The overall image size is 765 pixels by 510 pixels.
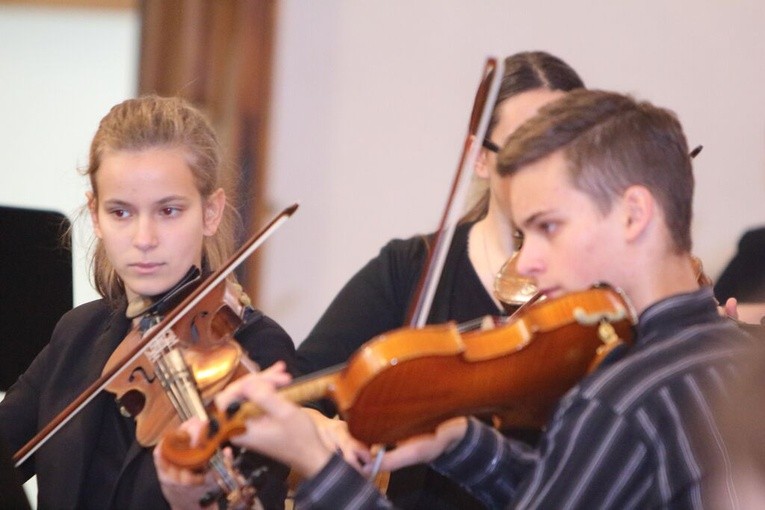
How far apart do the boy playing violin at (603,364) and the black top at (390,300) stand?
360 mm

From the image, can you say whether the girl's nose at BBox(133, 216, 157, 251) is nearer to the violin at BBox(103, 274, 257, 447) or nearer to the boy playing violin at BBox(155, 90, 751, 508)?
the violin at BBox(103, 274, 257, 447)

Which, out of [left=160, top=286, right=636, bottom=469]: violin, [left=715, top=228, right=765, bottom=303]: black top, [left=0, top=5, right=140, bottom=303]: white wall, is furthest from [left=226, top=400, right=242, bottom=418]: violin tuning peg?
[left=0, top=5, right=140, bottom=303]: white wall

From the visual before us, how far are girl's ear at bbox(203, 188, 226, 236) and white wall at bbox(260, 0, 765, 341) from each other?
1016 mm

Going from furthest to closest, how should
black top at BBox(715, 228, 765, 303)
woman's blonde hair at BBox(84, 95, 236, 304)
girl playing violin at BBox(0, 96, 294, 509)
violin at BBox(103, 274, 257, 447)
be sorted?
black top at BBox(715, 228, 765, 303), woman's blonde hair at BBox(84, 95, 236, 304), girl playing violin at BBox(0, 96, 294, 509), violin at BBox(103, 274, 257, 447)

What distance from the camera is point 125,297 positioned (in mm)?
1640

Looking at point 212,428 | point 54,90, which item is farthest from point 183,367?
point 54,90

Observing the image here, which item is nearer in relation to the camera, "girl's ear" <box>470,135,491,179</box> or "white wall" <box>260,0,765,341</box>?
"girl's ear" <box>470,135,491,179</box>

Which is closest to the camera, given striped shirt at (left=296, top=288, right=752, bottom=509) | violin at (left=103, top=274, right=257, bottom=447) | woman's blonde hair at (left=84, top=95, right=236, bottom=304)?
striped shirt at (left=296, top=288, right=752, bottom=509)

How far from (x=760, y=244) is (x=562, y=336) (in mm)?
1327

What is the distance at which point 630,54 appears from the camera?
101 inches

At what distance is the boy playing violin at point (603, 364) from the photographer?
106 centimetres

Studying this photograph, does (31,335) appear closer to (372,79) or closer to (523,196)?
(523,196)

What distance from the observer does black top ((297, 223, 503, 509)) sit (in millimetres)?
1720

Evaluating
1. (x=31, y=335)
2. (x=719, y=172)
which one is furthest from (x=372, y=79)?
(x=31, y=335)
